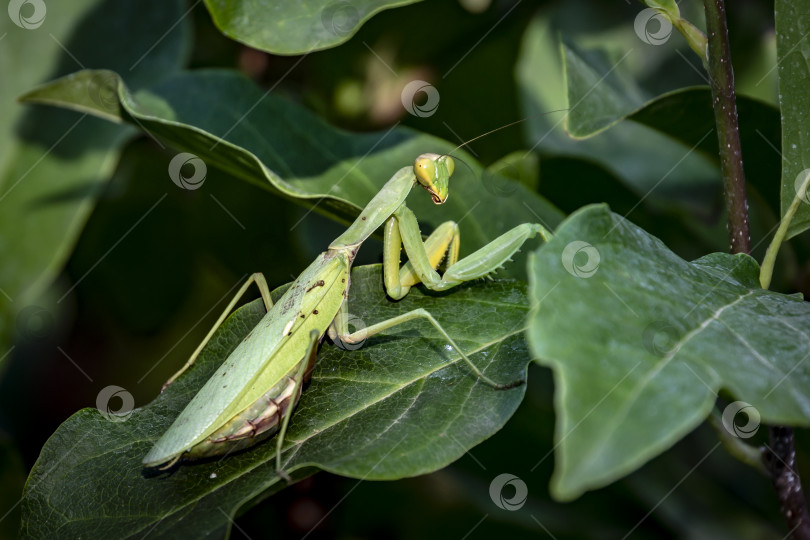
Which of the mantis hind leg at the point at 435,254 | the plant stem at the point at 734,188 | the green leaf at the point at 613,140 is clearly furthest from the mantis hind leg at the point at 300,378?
the green leaf at the point at 613,140

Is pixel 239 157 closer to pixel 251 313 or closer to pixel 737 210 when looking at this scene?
pixel 251 313

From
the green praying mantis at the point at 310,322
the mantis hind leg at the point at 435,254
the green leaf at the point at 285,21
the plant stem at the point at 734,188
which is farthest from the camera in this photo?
the mantis hind leg at the point at 435,254

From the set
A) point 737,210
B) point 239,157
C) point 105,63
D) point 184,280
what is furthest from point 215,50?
point 737,210

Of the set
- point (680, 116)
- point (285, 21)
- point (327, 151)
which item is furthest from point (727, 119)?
point (327, 151)

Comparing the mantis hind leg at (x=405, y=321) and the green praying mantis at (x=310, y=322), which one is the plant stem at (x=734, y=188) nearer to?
the green praying mantis at (x=310, y=322)

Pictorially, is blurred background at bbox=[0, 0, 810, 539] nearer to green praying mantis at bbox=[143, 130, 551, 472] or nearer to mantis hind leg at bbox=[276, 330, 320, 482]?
green praying mantis at bbox=[143, 130, 551, 472]
